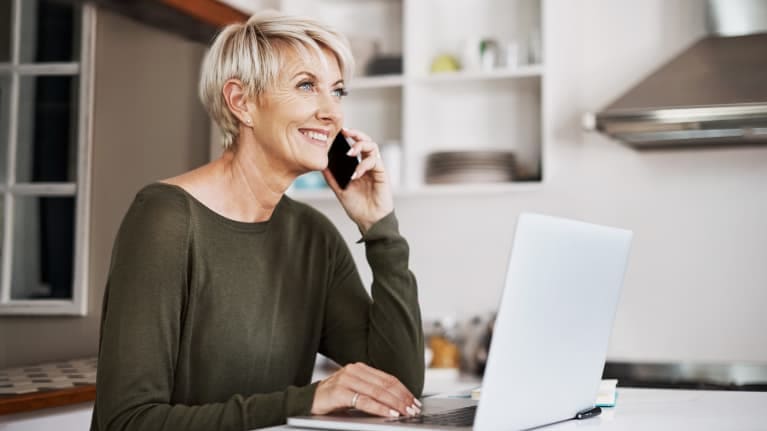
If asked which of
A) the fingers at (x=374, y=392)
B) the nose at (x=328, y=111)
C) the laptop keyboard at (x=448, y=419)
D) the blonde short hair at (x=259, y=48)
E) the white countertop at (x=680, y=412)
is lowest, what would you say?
the white countertop at (x=680, y=412)

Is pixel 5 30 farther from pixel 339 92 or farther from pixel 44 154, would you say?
pixel 339 92

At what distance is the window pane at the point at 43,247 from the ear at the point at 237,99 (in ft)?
5.47

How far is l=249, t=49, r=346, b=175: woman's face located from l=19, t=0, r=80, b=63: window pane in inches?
69.7

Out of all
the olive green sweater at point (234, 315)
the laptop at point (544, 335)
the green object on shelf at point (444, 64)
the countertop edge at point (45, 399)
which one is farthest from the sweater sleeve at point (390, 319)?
the green object on shelf at point (444, 64)

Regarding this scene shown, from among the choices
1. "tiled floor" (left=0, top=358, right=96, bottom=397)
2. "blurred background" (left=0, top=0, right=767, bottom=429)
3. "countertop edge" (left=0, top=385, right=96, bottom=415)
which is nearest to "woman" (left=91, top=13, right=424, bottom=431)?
"countertop edge" (left=0, top=385, right=96, bottom=415)

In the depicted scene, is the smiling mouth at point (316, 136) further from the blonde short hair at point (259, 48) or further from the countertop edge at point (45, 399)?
the countertop edge at point (45, 399)

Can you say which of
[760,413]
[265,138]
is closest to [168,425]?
[265,138]

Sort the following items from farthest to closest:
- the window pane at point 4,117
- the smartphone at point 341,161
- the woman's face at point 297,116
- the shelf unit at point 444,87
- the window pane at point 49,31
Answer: the shelf unit at point 444,87
the window pane at point 49,31
the window pane at point 4,117
the smartphone at point 341,161
the woman's face at point 297,116

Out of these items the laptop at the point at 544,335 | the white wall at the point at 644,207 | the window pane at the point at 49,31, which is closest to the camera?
the laptop at the point at 544,335

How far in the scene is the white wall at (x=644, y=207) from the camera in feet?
10.8

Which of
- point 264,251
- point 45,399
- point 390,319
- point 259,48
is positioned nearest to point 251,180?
point 264,251

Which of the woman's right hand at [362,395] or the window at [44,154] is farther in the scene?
the window at [44,154]

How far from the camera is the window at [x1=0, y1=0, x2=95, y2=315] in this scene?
3.11 meters

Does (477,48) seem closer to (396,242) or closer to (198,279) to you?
(396,242)
